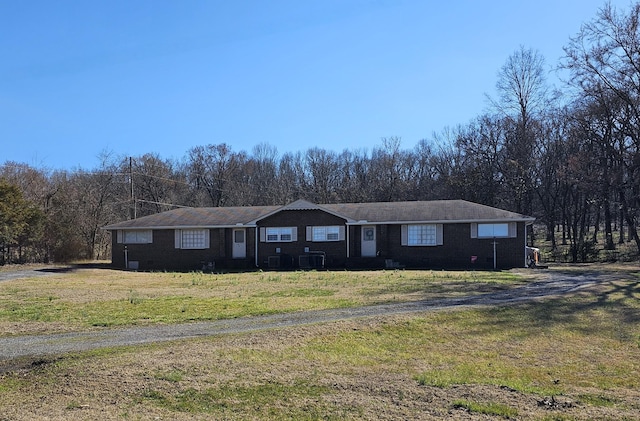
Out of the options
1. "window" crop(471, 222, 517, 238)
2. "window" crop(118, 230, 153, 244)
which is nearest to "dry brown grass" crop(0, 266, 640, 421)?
"window" crop(471, 222, 517, 238)

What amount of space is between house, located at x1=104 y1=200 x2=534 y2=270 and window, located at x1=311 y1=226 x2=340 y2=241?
0.06 m

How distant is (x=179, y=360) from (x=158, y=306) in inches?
253

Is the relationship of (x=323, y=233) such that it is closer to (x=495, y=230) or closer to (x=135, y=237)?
(x=495, y=230)

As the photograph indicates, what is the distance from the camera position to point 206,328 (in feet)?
37.1

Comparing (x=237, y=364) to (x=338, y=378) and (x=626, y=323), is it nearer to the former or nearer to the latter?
(x=338, y=378)

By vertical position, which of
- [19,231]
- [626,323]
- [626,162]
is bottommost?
[626,323]

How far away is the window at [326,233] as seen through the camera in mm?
31109

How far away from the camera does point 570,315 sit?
13383mm

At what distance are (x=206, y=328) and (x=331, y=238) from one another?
20053 mm

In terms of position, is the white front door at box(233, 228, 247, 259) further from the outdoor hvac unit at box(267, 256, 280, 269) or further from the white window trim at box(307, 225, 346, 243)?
the white window trim at box(307, 225, 346, 243)

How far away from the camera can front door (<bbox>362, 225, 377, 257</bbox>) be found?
3106 centimetres

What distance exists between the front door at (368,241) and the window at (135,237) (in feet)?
41.0

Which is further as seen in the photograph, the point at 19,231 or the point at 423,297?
the point at 19,231

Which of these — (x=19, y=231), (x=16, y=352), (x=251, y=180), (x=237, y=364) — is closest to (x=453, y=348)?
(x=237, y=364)
